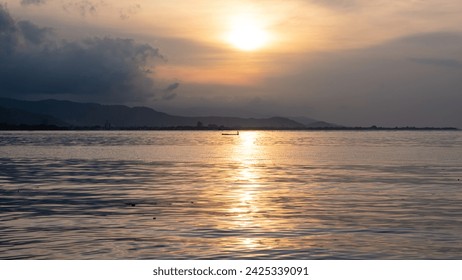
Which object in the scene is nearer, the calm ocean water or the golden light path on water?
the calm ocean water

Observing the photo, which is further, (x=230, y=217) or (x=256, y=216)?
(x=256, y=216)

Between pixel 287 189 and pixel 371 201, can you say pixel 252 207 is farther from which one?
pixel 287 189

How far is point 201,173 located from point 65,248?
120 ft

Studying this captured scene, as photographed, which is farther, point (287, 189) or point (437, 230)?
point (287, 189)

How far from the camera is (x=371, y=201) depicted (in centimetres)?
3741

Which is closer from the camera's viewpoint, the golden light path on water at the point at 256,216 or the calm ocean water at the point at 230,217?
the calm ocean water at the point at 230,217

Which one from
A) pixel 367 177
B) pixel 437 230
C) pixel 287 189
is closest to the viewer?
pixel 437 230

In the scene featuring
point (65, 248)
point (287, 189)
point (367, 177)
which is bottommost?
point (65, 248)

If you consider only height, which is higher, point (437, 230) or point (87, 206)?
point (87, 206)

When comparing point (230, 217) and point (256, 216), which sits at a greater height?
point (256, 216)

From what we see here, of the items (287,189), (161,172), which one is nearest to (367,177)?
(287,189)
